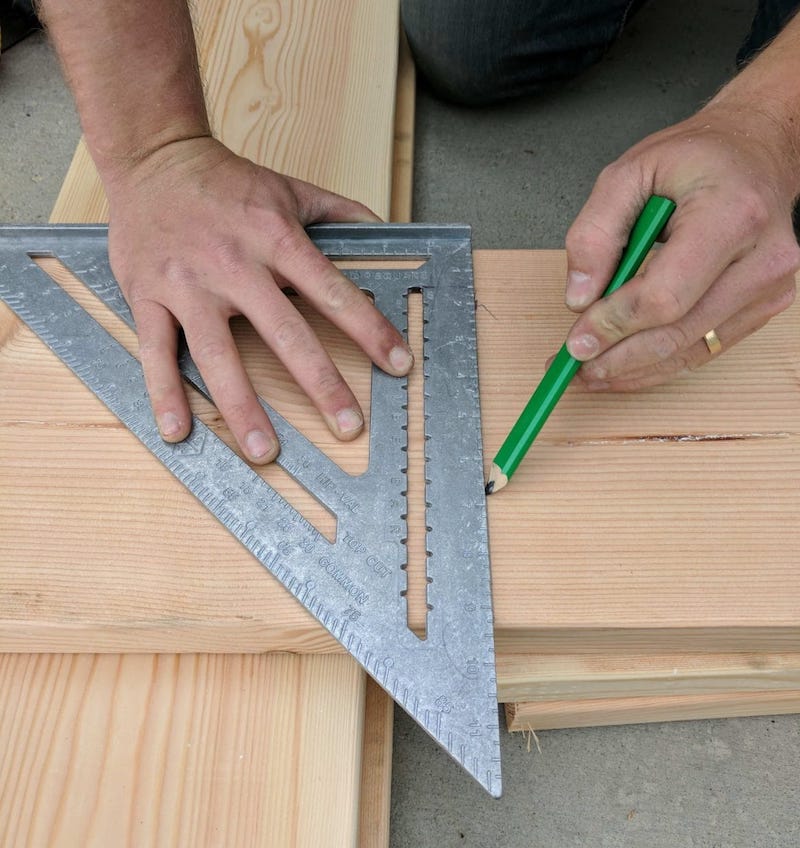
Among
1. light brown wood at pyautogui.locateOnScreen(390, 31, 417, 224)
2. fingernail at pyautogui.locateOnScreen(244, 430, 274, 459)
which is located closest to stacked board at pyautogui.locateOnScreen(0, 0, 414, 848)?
fingernail at pyautogui.locateOnScreen(244, 430, 274, 459)

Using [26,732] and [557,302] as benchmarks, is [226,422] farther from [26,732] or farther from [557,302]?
[557,302]

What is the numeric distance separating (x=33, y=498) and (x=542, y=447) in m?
0.76

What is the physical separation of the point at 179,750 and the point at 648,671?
0.71 m

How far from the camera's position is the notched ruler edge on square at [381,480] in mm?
902

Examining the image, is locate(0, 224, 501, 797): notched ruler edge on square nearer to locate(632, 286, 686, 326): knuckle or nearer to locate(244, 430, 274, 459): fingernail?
locate(244, 430, 274, 459): fingernail

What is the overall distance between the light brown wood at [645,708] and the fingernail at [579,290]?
738mm

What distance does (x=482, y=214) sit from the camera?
8.10 ft

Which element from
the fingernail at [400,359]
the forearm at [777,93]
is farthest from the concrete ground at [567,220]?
the forearm at [777,93]

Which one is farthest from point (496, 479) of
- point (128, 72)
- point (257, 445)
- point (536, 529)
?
point (128, 72)

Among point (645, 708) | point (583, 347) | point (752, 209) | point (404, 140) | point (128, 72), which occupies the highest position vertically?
point (128, 72)

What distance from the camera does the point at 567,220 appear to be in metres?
2.46

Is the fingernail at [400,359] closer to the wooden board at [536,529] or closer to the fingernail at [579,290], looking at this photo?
the wooden board at [536,529]

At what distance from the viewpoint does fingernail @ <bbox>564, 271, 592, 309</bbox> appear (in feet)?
3.41

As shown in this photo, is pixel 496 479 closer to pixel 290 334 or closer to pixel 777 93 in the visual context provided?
pixel 290 334
